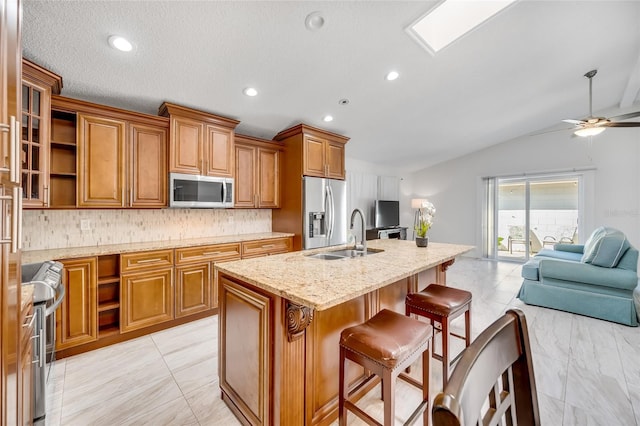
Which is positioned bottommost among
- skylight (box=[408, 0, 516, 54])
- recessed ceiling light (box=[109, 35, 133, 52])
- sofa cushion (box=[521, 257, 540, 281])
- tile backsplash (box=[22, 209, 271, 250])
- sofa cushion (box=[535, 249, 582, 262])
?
sofa cushion (box=[521, 257, 540, 281])

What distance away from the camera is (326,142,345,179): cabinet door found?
13.4ft

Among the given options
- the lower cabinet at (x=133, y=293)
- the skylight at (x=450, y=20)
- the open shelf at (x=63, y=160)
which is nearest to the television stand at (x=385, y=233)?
the lower cabinet at (x=133, y=293)

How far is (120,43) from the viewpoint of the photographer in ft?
6.63

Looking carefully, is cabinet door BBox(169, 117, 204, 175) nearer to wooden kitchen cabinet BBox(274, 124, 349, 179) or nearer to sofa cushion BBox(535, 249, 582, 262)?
wooden kitchen cabinet BBox(274, 124, 349, 179)

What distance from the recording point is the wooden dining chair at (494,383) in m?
0.44

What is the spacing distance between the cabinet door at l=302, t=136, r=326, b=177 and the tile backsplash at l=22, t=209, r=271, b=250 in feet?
3.76

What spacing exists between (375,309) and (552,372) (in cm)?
154

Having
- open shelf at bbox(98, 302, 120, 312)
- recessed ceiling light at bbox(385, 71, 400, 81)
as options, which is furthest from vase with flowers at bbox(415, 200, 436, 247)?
open shelf at bbox(98, 302, 120, 312)

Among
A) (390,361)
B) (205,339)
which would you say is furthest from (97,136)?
(390,361)

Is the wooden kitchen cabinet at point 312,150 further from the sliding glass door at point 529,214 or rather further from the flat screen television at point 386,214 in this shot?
the sliding glass door at point 529,214

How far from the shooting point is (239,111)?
3.22 m

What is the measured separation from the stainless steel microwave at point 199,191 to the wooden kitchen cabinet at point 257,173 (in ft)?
0.83

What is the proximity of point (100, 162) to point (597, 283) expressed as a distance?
5412 millimetres

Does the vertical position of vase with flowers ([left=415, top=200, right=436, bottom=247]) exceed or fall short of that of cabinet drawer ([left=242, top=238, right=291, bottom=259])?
it exceeds it
